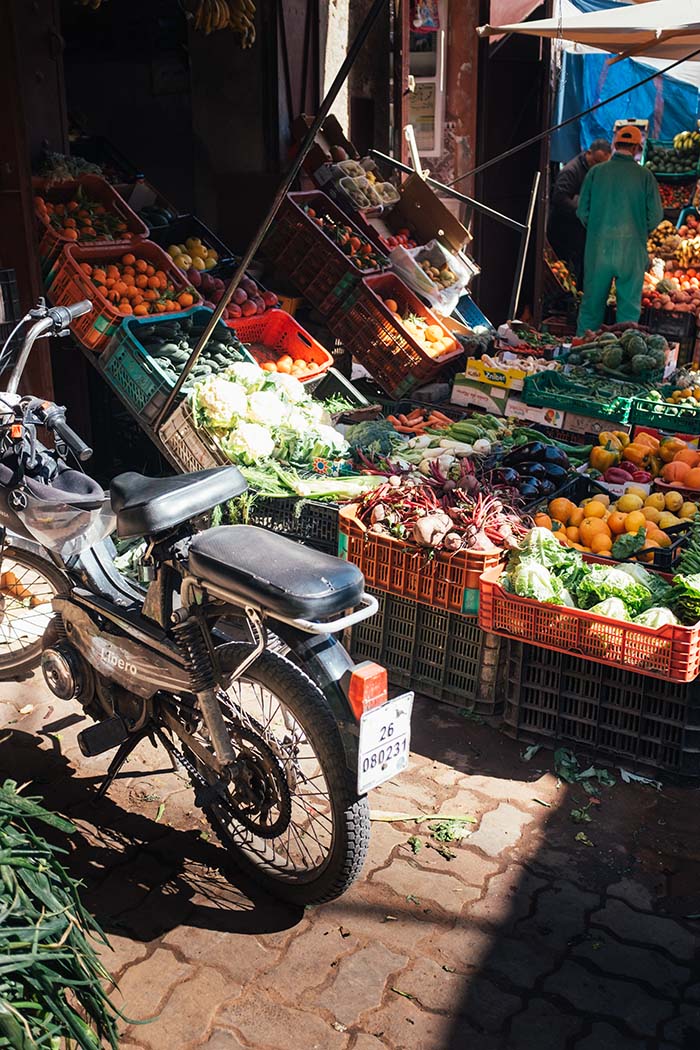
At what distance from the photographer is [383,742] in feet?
9.50

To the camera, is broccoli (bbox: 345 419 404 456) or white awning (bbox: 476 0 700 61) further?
white awning (bbox: 476 0 700 61)

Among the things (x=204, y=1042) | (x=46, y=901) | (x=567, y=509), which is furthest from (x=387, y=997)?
(x=567, y=509)

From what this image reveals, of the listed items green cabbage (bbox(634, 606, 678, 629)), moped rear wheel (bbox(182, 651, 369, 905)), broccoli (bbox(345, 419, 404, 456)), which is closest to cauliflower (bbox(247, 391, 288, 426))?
broccoli (bbox(345, 419, 404, 456))

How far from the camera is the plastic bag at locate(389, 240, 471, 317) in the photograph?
317 inches

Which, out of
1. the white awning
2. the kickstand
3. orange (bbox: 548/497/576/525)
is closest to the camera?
the kickstand

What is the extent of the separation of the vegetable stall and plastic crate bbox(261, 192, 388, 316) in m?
0.02

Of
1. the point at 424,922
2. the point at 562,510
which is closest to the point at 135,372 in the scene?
the point at 562,510

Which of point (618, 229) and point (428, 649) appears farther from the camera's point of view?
point (618, 229)

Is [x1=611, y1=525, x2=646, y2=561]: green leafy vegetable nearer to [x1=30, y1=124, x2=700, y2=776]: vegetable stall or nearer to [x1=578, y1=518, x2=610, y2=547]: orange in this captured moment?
[x1=30, y1=124, x2=700, y2=776]: vegetable stall

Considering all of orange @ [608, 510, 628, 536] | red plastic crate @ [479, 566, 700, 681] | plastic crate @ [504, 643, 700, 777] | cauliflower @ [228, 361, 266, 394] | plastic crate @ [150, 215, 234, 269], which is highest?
plastic crate @ [150, 215, 234, 269]

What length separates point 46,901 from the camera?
2.30 meters

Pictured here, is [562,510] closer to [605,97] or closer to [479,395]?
[479,395]

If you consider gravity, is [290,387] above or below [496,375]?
above

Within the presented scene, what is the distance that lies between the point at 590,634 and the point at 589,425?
3001 millimetres
